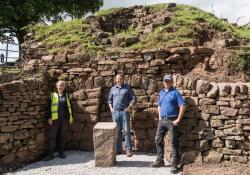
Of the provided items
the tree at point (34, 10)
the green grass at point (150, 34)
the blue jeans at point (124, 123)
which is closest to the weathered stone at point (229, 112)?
the blue jeans at point (124, 123)

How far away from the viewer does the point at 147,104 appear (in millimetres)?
8812

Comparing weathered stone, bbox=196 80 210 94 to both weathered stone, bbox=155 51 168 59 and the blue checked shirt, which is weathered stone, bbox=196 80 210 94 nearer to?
the blue checked shirt

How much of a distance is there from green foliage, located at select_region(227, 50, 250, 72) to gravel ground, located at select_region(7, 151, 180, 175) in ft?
8.93

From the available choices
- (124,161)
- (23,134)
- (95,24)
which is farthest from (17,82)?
(95,24)

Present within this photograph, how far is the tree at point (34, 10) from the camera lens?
20031 mm

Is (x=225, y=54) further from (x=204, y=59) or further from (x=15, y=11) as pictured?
(x=15, y=11)

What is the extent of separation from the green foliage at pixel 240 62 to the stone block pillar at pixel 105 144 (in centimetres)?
314

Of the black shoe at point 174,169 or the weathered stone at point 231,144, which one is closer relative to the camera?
the black shoe at point 174,169

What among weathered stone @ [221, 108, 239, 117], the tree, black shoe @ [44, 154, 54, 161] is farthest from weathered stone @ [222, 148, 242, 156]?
the tree

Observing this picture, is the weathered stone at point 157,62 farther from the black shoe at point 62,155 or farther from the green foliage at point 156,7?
the green foliage at point 156,7

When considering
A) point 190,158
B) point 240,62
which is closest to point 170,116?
point 190,158

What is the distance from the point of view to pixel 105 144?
759cm

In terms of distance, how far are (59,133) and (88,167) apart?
143 centimetres

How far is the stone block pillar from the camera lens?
757cm
